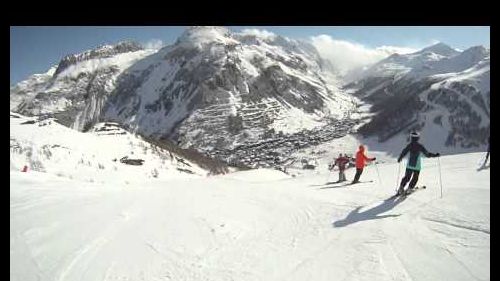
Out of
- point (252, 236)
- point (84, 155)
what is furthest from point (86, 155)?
point (252, 236)

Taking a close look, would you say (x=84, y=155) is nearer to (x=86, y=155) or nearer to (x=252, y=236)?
(x=86, y=155)

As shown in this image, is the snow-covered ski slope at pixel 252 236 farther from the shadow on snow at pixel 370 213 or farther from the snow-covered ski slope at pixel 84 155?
the snow-covered ski slope at pixel 84 155

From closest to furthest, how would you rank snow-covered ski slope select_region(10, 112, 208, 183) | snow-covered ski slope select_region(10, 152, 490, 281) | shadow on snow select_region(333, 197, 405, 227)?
snow-covered ski slope select_region(10, 152, 490, 281)
shadow on snow select_region(333, 197, 405, 227)
snow-covered ski slope select_region(10, 112, 208, 183)

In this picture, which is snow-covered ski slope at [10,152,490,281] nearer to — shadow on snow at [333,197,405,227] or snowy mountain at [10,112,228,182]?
shadow on snow at [333,197,405,227]

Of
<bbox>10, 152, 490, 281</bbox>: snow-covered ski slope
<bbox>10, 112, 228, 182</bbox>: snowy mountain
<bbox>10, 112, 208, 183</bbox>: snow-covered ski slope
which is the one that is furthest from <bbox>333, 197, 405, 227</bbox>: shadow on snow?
<bbox>10, 112, 228, 182</bbox>: snowy mountain

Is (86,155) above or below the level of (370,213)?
above
